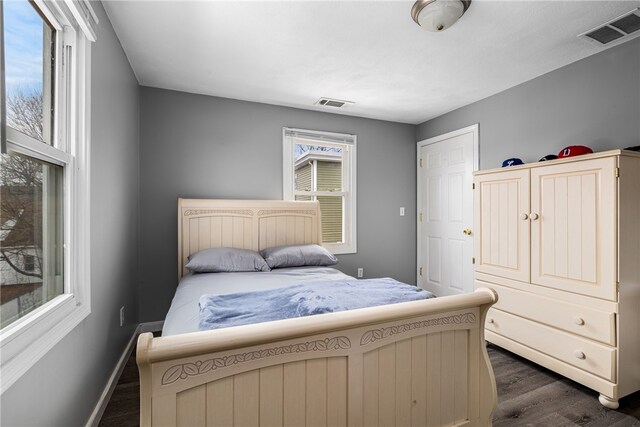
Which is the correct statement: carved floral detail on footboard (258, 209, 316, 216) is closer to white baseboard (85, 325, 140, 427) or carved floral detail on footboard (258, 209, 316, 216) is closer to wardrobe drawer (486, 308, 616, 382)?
white baseboard (85, 325, 140, 427)

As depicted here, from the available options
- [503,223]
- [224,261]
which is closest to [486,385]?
[503,223]

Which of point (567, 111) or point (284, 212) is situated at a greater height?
point (567, 111)

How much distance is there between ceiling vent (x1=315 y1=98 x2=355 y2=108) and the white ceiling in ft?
0.38

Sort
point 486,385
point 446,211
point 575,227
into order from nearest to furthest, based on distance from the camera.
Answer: point 486,385, point 575,227, point 446,211

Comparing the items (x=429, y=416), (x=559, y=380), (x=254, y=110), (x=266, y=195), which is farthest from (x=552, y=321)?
(x=254, y=110)

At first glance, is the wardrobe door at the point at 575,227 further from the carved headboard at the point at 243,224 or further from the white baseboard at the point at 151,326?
the white baseboard at the point at 151,326

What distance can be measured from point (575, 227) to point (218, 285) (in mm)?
2504

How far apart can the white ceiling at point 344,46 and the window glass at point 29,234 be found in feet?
4.11

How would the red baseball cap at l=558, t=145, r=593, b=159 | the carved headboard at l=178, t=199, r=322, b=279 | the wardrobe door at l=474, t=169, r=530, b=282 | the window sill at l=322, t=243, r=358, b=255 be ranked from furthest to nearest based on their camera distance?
the window sill at l=322, t=243, r=358, b=255
the carved headboard at l=178, t=199, r=322, b=279
the wardrobe door at l=474, t=169, r=530, b=282
the red baseball cap at l=558, t=145, r=593, b=159

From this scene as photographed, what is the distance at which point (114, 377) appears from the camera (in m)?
2.11

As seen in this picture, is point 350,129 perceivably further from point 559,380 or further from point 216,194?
point 559,380

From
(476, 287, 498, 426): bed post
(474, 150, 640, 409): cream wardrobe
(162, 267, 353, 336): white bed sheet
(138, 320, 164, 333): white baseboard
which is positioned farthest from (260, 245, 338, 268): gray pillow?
(476, 287, 498, 426): bed post

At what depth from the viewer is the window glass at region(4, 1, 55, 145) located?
108cm

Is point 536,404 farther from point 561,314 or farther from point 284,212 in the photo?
point 284,212
